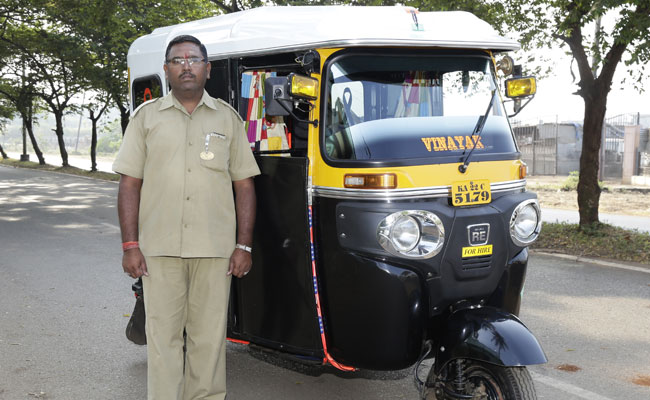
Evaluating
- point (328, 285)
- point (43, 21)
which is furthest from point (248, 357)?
point (43, 21)

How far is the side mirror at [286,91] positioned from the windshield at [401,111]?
0.19m

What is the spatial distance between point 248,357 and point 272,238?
150 cm

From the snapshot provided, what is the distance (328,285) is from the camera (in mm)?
3838

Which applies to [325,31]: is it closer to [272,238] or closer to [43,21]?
[272,238]

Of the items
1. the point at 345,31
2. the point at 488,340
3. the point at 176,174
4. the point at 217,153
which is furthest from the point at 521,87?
the point at 176,174

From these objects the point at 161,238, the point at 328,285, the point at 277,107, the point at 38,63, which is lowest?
the point at 328,285

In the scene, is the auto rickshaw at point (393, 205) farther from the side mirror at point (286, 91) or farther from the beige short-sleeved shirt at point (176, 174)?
the beige short-sleeved shirt at point (176, 174)

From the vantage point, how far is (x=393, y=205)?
361 cm

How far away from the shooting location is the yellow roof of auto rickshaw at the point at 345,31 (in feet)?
12.2

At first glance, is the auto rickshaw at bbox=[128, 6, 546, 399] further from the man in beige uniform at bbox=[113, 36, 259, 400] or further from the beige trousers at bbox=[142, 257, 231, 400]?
the beige trousers at bbox=[142, 257, 231, 400]

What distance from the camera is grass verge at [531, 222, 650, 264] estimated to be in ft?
29.7

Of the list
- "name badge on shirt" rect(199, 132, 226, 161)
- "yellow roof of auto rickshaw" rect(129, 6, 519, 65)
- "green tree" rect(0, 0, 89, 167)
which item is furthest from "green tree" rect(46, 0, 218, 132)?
"name badge on shirt" rect(199, 132, 226, 161)

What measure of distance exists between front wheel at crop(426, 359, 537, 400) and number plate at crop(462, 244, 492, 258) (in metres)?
0.57

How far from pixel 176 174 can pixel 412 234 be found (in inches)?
49.5
